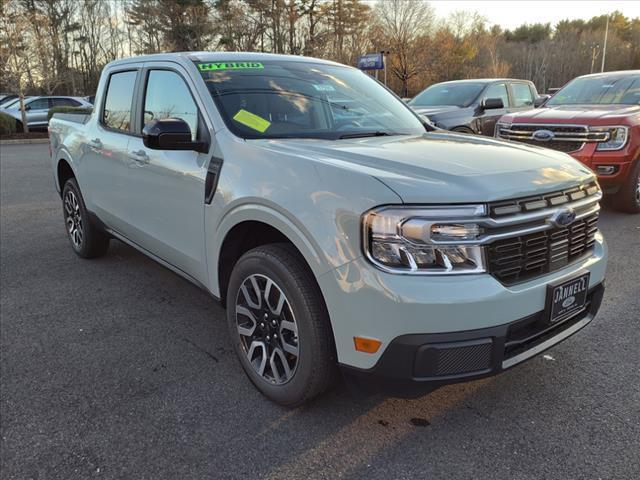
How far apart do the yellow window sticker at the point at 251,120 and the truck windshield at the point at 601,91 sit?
6174mm

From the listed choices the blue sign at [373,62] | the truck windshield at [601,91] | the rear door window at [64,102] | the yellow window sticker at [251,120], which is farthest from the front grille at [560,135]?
the blue sign at [373,62]

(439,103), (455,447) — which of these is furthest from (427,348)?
(439,103)

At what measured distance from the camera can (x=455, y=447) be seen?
231 centimetres

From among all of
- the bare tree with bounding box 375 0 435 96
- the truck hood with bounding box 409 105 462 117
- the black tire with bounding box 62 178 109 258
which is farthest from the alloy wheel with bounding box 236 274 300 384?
the bare tree with bounding box 375 0 435 96

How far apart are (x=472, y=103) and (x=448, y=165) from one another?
25.8 ft

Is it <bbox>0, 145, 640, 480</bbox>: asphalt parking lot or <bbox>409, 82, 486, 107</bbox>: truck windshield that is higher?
<bbox>409, 82, 486, 107</bbox>: truck windshield

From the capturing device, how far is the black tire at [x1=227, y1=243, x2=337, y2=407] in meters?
2.26

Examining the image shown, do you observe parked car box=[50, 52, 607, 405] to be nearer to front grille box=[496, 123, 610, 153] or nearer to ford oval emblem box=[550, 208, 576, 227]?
ford oval emblem box=[550, 208, 576, 227]

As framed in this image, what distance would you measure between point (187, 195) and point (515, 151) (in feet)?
6.03

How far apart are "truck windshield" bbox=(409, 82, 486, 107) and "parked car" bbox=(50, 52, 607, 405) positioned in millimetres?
6616

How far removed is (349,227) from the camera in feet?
6.76

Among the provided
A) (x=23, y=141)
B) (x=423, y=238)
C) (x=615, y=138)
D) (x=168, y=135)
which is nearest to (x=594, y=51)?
(x=23, y=141)

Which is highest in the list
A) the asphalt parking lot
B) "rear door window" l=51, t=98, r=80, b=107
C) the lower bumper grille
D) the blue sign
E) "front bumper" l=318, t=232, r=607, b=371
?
the blue sign

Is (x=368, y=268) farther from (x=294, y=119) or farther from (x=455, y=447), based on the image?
(x=294, y=119)
